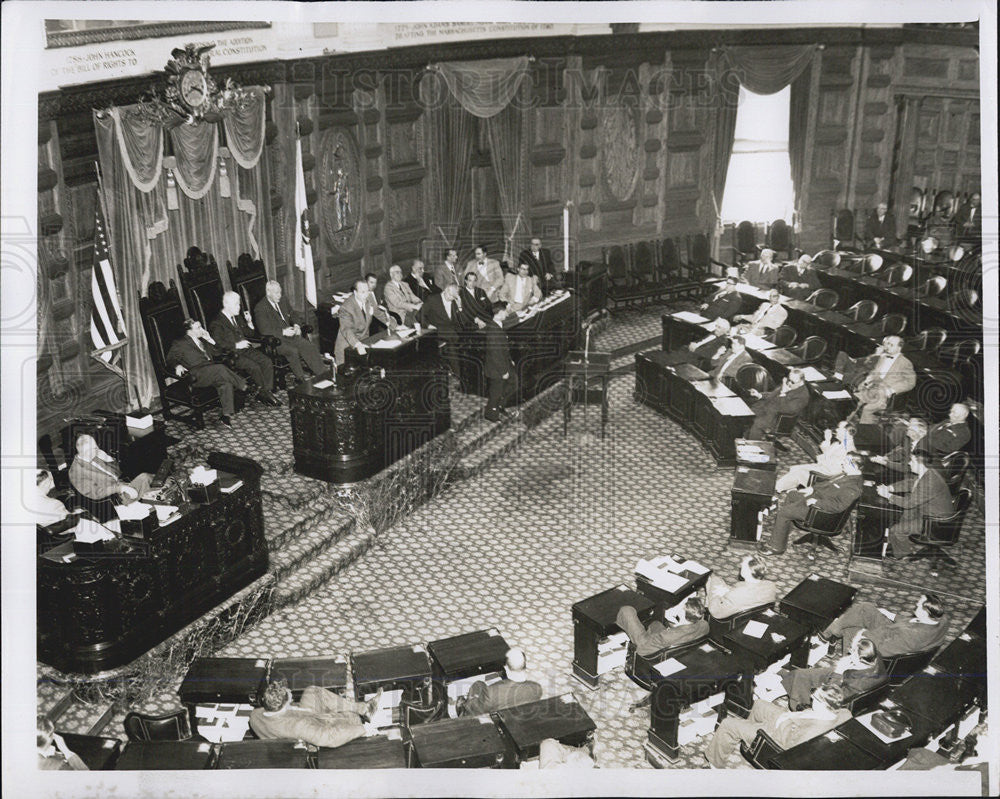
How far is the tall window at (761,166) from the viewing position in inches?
603

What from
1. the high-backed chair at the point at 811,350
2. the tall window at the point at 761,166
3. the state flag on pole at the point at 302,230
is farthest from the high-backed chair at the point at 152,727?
the tall window at the point at 761,166

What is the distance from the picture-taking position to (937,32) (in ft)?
46.2

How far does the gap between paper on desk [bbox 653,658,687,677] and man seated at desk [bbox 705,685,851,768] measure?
0.43m

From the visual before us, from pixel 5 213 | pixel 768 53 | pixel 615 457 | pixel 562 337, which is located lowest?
pixel 615 457

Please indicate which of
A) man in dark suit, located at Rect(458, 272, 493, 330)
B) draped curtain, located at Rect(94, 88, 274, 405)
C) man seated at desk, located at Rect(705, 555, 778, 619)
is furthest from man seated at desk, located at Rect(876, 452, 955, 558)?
draped curtain, located at Rect(94, 88, 274, 405)

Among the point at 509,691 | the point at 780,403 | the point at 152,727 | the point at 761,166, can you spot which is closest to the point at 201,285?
the point at 152,727

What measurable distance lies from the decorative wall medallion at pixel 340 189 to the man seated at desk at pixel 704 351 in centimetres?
426

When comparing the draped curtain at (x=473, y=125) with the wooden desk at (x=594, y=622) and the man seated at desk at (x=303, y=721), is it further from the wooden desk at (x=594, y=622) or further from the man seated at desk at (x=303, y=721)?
the man seated at desk at (x=303, y=721)

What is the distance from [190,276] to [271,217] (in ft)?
5.39

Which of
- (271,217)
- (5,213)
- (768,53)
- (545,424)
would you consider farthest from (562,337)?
(5,213)

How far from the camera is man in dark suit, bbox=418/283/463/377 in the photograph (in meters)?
10.9

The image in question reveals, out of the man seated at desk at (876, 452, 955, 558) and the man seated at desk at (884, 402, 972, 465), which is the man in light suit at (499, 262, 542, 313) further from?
the man seated at desk at (876, 452, 955, 558)

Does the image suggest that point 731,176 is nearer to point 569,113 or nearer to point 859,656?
point 569,113

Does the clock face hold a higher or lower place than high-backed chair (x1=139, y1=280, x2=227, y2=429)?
higher
